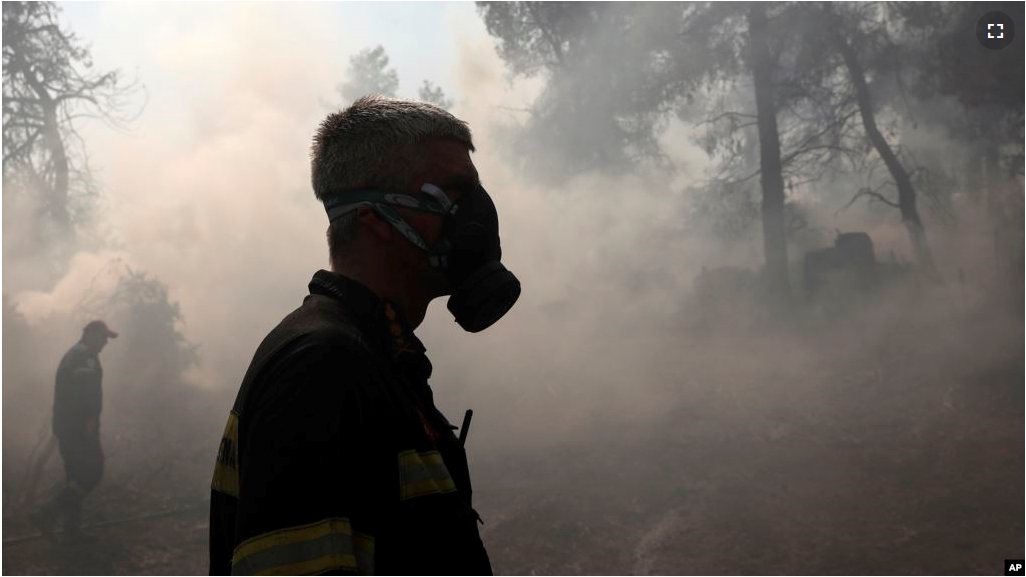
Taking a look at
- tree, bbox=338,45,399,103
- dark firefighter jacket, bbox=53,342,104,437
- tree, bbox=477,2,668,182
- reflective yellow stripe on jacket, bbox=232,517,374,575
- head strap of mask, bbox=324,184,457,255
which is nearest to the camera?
reflective yellow stripe on jacket, bbox=232,517,374,575

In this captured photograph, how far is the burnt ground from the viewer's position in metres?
7.30

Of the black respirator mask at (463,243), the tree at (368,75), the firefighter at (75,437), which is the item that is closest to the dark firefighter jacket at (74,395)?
the firefighter at (75,437)

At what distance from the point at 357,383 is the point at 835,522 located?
7.32 metres

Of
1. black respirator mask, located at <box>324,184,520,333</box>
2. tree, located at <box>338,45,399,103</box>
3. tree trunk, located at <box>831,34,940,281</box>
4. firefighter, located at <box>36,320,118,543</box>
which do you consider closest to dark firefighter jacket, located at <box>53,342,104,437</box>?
firefighter, located at <box>36,320,118,543</box>

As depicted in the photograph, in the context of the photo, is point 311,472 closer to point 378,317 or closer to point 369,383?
point 369,383

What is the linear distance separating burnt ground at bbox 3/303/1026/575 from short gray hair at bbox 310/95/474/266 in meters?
6.16

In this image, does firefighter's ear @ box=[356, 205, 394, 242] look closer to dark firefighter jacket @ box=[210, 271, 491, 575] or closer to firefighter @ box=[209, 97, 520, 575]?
firefighter @ box=[209, 97, 520, 575]

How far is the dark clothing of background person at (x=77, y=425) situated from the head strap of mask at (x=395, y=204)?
25.1 ft

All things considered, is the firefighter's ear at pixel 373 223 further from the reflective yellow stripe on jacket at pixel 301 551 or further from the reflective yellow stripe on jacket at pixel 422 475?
the reflective yellow stripe on jacket at pixel 301 551

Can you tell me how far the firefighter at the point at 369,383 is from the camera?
Answer: 3.98 ft

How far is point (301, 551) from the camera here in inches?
46.8

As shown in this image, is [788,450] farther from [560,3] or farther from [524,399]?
[560,3]

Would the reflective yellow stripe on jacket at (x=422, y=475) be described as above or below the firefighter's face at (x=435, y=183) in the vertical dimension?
below

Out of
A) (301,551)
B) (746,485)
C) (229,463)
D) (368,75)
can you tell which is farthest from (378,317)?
(368,75)
